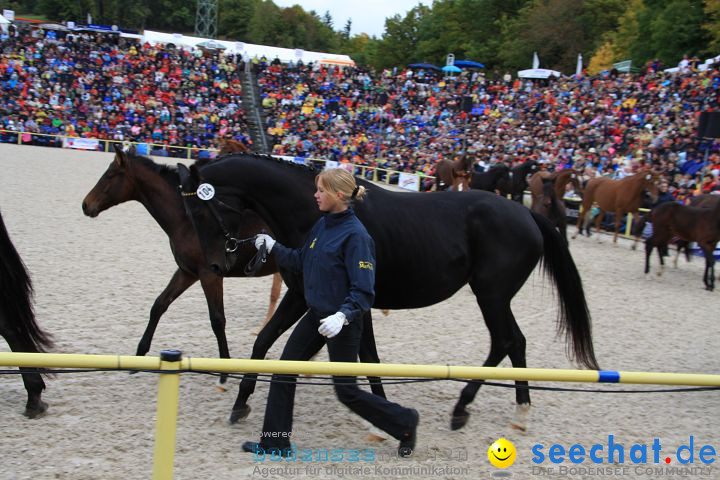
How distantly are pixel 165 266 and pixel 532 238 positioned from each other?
21.2 ft

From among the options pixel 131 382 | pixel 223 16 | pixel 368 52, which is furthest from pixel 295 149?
pixel 223 16

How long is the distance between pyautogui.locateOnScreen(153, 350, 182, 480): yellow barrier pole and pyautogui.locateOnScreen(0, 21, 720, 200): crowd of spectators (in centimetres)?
2215

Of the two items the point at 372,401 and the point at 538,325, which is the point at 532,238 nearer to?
the point at 372,401

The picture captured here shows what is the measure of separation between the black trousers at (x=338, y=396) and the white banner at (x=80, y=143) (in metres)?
31.5

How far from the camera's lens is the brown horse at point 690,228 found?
37.6ft

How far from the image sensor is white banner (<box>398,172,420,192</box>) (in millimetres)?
25938

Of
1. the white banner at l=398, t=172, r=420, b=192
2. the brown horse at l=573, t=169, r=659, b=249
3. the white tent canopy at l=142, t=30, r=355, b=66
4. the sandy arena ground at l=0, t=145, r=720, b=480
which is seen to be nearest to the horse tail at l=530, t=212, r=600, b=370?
the sandy arena ground at l=0, t=145, r=720, b=480

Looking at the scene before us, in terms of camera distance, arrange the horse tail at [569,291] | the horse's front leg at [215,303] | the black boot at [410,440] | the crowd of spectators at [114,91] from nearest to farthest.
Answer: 1. the black boot at [410,440]
2. the horse tail at [569,291]
3. the horse's front leg at [215,303]
4. the crowd of spectators at [114,91]

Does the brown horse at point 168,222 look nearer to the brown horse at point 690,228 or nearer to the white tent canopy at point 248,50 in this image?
the brown horse at point 690,228

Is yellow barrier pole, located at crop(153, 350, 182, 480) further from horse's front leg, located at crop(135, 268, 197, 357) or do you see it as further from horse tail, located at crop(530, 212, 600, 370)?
horse tail, located at crop(530, 212, 600, 370)

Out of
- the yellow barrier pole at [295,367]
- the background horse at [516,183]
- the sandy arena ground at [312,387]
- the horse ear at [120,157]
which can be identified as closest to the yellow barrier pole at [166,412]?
the yellow barrier pole at [295,367]

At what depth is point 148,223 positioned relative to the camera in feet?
45.9

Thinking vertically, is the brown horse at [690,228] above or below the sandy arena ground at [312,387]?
above

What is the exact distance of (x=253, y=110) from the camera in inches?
1484
